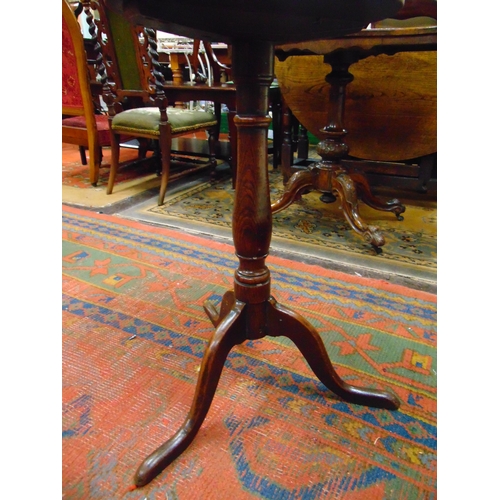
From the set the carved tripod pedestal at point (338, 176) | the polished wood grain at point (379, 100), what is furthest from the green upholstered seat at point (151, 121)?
the carved tripod pedestal at point (338, 176)

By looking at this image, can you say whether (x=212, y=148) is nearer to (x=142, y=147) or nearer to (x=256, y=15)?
(x=142, y=147)

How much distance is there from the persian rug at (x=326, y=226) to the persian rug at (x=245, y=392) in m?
0.20

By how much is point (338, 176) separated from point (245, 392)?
111 cm

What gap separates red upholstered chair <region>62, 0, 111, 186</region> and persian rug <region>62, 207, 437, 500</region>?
1232 millimetres

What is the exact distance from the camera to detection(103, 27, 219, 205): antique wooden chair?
6.61 feet

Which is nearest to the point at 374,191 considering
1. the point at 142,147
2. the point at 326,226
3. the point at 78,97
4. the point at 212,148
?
the point at 326,226

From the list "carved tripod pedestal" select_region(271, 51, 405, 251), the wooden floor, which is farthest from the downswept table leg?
"carved tripod pedestal" select_region(271, 51, 405, 251)

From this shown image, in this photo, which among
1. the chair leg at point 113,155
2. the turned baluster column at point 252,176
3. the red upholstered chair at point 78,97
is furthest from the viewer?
the chair leg at point 113,155

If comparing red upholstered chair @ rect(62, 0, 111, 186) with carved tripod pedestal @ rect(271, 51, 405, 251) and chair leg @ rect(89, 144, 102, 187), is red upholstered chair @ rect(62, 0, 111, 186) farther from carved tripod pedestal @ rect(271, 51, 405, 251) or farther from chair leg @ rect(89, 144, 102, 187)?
carved tripod pedestal @ rect(271, 51, 405, 251)

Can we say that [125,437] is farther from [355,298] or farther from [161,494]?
[355,298]

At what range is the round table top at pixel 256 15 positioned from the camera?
1.79ft

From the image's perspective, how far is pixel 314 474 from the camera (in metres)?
0.70

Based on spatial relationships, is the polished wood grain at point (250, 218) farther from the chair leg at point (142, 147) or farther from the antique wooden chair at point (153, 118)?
the chair leg at point (142, 147)

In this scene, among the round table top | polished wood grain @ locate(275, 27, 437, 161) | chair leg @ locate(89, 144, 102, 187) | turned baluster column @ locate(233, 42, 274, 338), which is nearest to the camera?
the round table top
